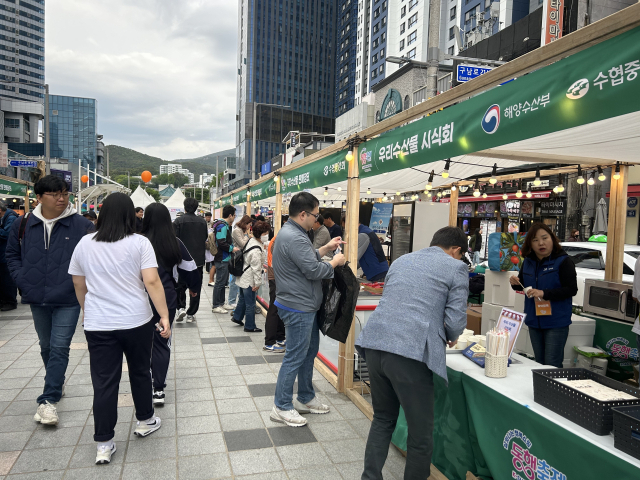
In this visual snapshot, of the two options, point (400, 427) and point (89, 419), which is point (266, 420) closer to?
point (400, 427)

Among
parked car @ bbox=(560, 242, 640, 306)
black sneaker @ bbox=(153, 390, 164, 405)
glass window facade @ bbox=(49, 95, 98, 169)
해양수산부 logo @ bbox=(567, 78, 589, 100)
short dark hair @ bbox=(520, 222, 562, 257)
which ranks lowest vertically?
black sneaker @ bbox=(153, 390, 164, 405)

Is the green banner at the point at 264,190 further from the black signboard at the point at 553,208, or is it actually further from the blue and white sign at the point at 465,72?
the black signboard at the point at 553,208

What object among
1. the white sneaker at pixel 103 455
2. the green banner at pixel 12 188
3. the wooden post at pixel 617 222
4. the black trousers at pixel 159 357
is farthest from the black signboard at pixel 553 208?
the green banner at pixel 12 188

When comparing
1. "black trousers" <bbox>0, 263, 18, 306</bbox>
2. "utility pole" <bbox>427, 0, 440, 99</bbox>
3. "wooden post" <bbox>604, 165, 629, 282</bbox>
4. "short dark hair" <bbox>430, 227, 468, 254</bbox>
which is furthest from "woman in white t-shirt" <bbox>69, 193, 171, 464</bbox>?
"utility pole" <bbox>427, 0, 440, 99</bbox>

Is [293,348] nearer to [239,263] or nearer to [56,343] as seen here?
[56,343]

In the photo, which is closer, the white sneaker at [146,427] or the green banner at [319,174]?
the white sneaker at [146,427]

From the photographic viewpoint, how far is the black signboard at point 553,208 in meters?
16.2

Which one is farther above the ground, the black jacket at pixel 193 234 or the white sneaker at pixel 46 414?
the black jacket at pixel 193 234

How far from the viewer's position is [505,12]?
3284cm

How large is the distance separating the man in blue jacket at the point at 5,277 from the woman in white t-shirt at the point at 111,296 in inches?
230

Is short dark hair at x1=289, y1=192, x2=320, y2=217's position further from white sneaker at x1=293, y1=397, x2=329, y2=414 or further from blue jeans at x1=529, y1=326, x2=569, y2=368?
blue jeans at x1=529, y1=326, x2=569, y2=368

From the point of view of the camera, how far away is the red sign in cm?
1489

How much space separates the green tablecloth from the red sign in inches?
622

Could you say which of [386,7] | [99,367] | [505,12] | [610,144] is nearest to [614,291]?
[610,144]
